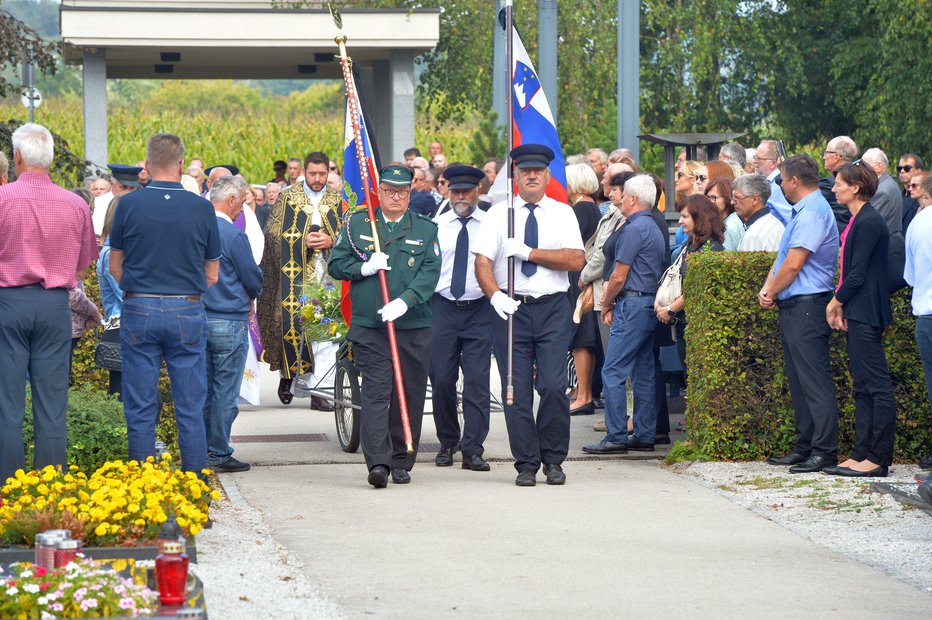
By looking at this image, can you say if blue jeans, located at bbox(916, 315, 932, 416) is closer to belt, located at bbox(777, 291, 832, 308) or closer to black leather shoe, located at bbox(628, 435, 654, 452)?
belt, located at bbox(777, 291, 832, 308)

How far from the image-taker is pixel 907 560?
305 inches

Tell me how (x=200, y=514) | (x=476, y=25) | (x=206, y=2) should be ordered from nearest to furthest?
(x=200, y=514)
(x=206, y=2)
(x=476, y=25)


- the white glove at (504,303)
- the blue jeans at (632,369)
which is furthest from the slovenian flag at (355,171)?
the blue jeans at (632,369)

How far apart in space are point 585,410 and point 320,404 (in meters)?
2.44

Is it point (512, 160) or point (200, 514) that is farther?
point (512, 160)

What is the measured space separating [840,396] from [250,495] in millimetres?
4045

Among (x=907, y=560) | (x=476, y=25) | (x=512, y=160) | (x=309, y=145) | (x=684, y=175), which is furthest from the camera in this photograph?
(x=309, y=145)

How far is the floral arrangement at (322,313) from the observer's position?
40.0ft

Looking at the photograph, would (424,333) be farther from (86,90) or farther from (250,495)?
(86,90)

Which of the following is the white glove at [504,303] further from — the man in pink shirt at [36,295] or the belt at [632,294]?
the man in pink shirt at [36,295]

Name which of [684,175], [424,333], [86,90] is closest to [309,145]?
[86,90]

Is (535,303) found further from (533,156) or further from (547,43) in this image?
(547,43)

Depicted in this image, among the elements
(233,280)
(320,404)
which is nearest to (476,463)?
(233,280)

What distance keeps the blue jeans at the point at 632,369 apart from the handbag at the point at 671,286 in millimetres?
169
